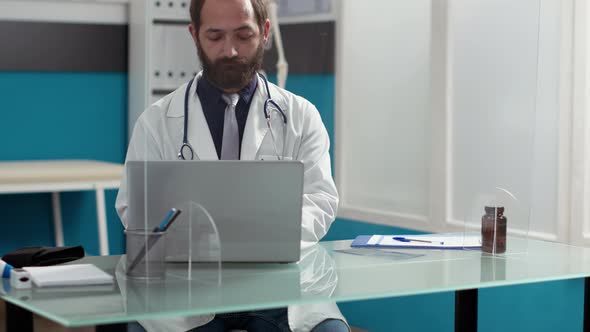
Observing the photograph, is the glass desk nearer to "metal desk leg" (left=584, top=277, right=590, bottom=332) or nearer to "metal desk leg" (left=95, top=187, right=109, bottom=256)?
"metal desk leg" (left=584, top=277, right=590, bottom=332)

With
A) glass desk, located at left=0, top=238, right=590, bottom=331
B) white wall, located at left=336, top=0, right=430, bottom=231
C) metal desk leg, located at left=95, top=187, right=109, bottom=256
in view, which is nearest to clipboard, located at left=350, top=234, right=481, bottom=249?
glass desk, located at left=0, top=238, right=590, bottom=331

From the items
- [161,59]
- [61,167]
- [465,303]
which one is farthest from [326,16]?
[465,303]

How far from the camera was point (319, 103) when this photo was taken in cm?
339

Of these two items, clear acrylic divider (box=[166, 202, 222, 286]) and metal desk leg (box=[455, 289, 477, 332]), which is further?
metal desk leg (box=[455, 289, 477, 332])

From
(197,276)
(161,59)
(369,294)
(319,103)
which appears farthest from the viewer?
(319,103)

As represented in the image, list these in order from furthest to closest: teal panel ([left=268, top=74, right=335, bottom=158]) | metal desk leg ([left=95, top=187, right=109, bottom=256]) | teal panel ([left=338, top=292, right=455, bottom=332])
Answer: metal desk leg ([left=95, top=187, right=109, bottom=256])
teal panel ([left=268, top=74, right=335, bottom=158])
teal panel ([left=338, top=292, right=455, bottom=332])

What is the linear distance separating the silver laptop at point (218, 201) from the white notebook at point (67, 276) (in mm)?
127

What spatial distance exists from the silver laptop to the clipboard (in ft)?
1.30

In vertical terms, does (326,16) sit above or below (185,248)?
above

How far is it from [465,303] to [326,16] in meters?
1.80

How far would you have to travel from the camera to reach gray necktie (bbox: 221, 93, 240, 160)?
2.12 metres

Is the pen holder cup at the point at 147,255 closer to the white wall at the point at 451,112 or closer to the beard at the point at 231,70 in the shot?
Answer: the beard at the point at 231,70

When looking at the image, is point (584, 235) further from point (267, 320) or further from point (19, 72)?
point (19, 72)

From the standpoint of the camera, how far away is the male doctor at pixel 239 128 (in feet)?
6.34
